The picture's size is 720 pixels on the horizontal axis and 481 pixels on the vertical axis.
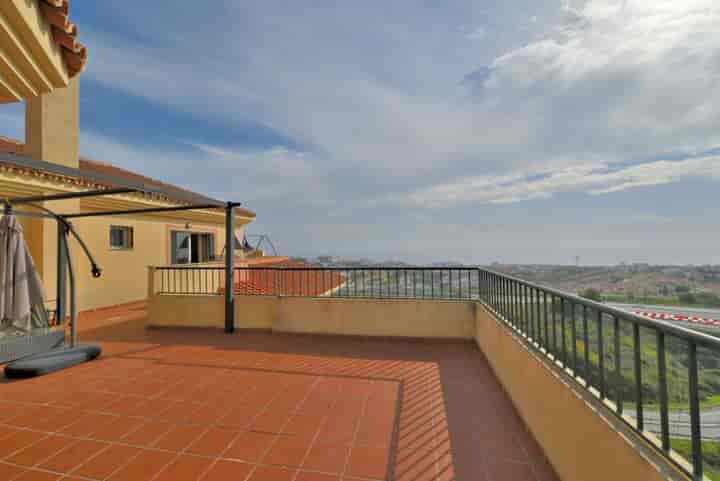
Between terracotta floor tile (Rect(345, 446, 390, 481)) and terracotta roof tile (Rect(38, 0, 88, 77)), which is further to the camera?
terracotta floor tile (Rect(345, 446, 390, 481))

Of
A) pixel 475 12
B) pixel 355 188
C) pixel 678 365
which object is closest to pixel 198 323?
pixel 678 365

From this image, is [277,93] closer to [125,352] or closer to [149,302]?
[149,302]

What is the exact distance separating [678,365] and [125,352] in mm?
6322

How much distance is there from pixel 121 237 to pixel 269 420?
9.69m

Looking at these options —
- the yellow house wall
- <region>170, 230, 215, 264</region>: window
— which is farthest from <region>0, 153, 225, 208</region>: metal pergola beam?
<region>170, 230, 215, 264</region>: window

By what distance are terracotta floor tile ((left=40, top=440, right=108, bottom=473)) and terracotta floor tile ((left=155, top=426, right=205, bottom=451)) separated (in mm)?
414

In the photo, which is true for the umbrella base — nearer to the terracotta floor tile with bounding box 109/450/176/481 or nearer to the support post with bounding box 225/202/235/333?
the support post with bounding box 225/202/235/333

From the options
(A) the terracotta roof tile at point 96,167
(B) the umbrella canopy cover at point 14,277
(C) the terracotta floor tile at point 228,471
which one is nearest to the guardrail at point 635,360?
(C) the terracotta floor tile at point 228,471

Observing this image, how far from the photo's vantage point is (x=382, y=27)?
20.2 feet

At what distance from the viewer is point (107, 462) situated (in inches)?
86.6

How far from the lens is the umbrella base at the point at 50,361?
378 cm

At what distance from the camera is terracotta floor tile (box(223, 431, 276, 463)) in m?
2.27

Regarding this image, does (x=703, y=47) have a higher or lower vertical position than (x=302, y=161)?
lower

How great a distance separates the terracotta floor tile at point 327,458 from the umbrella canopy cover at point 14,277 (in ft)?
12.9
